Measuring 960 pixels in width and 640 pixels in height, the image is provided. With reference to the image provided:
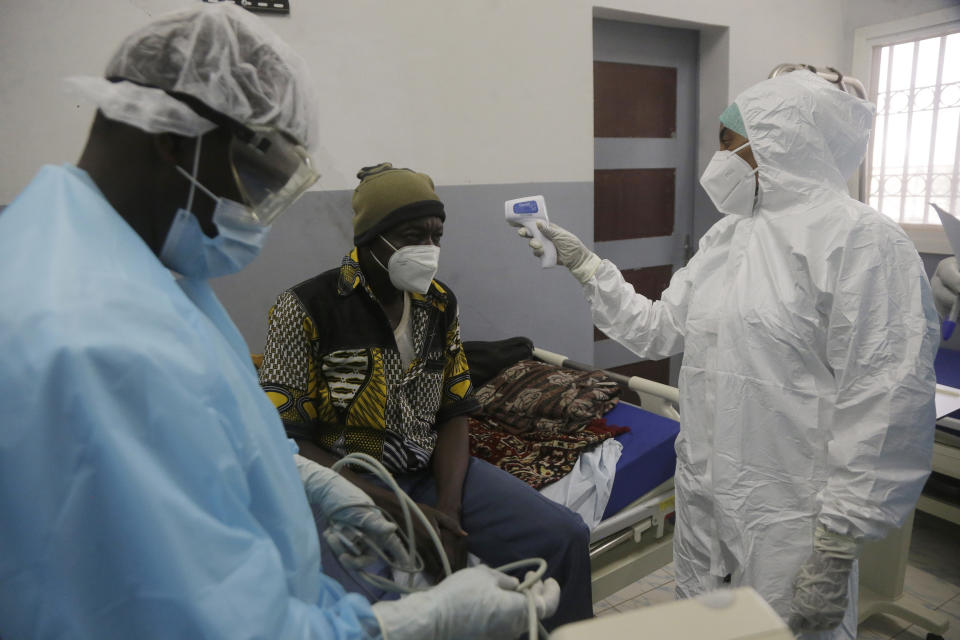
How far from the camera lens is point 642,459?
195 cm

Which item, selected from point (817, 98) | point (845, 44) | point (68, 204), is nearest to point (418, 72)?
point (817, 98)

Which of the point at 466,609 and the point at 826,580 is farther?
the point at 826,580

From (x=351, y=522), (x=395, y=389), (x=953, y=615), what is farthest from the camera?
(x=953, y=615)

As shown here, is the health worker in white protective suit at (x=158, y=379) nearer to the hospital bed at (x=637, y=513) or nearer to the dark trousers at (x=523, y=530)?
the dark trousers at (x=523, y=530)

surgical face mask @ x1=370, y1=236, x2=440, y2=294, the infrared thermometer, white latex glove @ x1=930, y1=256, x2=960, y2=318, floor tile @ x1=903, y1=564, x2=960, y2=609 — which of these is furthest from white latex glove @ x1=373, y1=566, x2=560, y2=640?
white latex glove @ x1=930, y1=256, x2=960, y2=318

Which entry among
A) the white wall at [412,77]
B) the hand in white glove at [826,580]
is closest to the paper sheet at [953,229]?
the white wall at [412,77]

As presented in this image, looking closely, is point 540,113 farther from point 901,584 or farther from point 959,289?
point 901,584

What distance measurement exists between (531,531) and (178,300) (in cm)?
116

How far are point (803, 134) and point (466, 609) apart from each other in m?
1.20

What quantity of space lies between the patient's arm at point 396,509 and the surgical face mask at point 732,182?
1.08 m

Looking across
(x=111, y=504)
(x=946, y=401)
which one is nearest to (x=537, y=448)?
(x=946, y=401)

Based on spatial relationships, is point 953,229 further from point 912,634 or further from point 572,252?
point 572,252

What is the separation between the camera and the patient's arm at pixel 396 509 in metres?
1.43

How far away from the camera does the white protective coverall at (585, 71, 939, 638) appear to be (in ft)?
3.79
